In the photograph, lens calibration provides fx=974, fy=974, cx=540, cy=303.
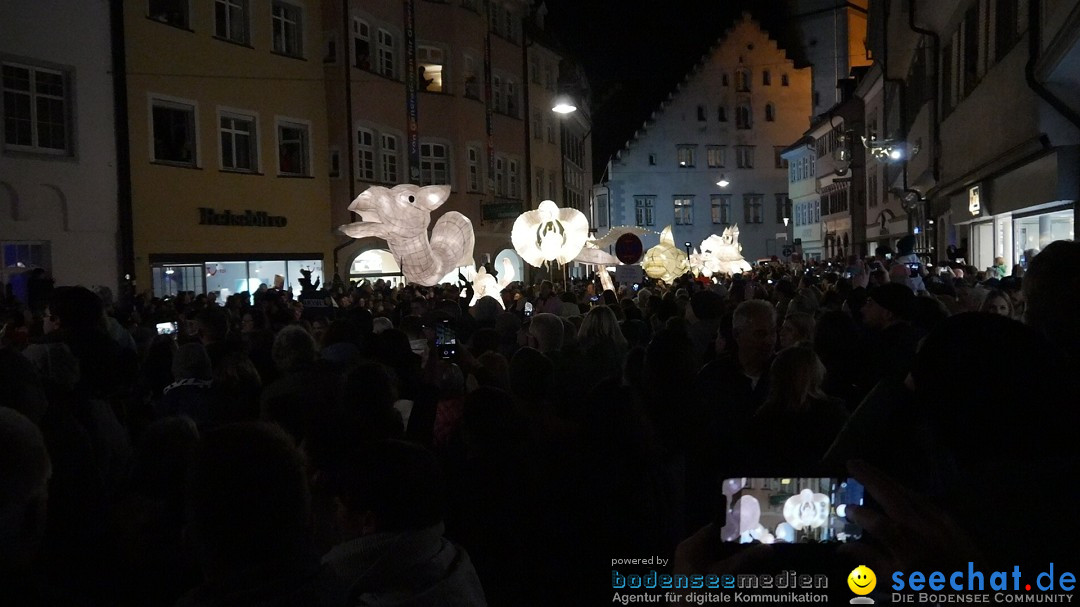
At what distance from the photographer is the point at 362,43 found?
28797mm

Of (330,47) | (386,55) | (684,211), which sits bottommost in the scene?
(684,211)

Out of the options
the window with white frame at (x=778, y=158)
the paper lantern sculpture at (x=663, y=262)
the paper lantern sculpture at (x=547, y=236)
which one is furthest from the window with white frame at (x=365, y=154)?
the window with white frame at (x=778, y=158)

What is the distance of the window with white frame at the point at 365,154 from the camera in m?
28.3

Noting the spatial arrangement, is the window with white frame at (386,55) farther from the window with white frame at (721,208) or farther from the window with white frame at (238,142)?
the window with white frame at (721,208)

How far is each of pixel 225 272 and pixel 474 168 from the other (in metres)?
12.7

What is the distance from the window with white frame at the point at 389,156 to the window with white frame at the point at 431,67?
10.0ft

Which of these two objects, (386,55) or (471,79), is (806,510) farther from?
(471,79)

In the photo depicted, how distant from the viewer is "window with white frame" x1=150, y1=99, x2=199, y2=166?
22.2 m

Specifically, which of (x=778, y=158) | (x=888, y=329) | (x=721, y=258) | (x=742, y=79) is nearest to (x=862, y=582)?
(x=888, y=329)

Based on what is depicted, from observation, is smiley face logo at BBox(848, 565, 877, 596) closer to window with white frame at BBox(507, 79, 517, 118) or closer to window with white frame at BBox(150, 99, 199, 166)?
window with white frame at BBox(150, 99, 199, 166)

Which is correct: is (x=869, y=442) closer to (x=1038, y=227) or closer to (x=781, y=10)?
(x=1038, y=227)

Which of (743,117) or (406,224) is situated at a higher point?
(743,117)

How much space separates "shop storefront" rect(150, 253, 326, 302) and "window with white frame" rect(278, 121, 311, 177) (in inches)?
91.8

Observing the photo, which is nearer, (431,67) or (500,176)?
(431,67)
